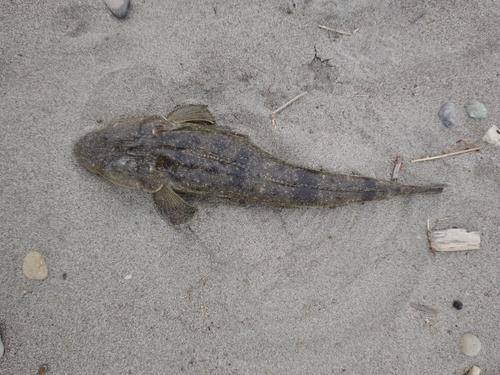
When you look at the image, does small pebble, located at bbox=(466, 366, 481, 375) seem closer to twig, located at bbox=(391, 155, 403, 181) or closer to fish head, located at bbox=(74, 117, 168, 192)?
twig, located at bbox=(391, 155, 403, 181)

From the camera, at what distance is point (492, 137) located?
4.13 metres

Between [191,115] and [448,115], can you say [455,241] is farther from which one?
[191,115]

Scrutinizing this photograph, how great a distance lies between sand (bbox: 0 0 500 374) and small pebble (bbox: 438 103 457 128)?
0.27ft

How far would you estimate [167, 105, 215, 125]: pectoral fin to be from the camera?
3.86 metres

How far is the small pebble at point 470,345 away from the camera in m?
4.00

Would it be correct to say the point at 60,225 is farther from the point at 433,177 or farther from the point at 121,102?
the point at 433,177

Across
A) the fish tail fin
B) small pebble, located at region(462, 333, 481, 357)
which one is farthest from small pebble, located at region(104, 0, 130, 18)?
small pebble, located at region(462, 333, 481, 357)

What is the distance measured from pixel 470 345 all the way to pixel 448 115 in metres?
2.45

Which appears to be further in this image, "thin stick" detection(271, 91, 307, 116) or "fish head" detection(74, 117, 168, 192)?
"thin stick" detection(271, 91, 307, 116)

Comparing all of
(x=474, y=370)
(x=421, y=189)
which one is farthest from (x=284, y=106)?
(x=474, y=370)

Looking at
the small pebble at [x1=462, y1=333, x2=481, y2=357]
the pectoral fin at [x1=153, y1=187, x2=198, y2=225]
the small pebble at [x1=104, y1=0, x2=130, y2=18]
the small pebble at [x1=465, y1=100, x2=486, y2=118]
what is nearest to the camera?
the pectoral fin at [x1=153, y1=187, x2=198, y2=225]

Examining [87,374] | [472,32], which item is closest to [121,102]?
[87,374]

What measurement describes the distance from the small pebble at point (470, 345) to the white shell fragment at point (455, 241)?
94 cm

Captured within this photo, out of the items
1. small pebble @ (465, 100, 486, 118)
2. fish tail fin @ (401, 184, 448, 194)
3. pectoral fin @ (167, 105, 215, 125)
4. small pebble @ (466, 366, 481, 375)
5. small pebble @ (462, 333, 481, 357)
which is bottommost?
small pebble @ (466, 366, 481, 375)
